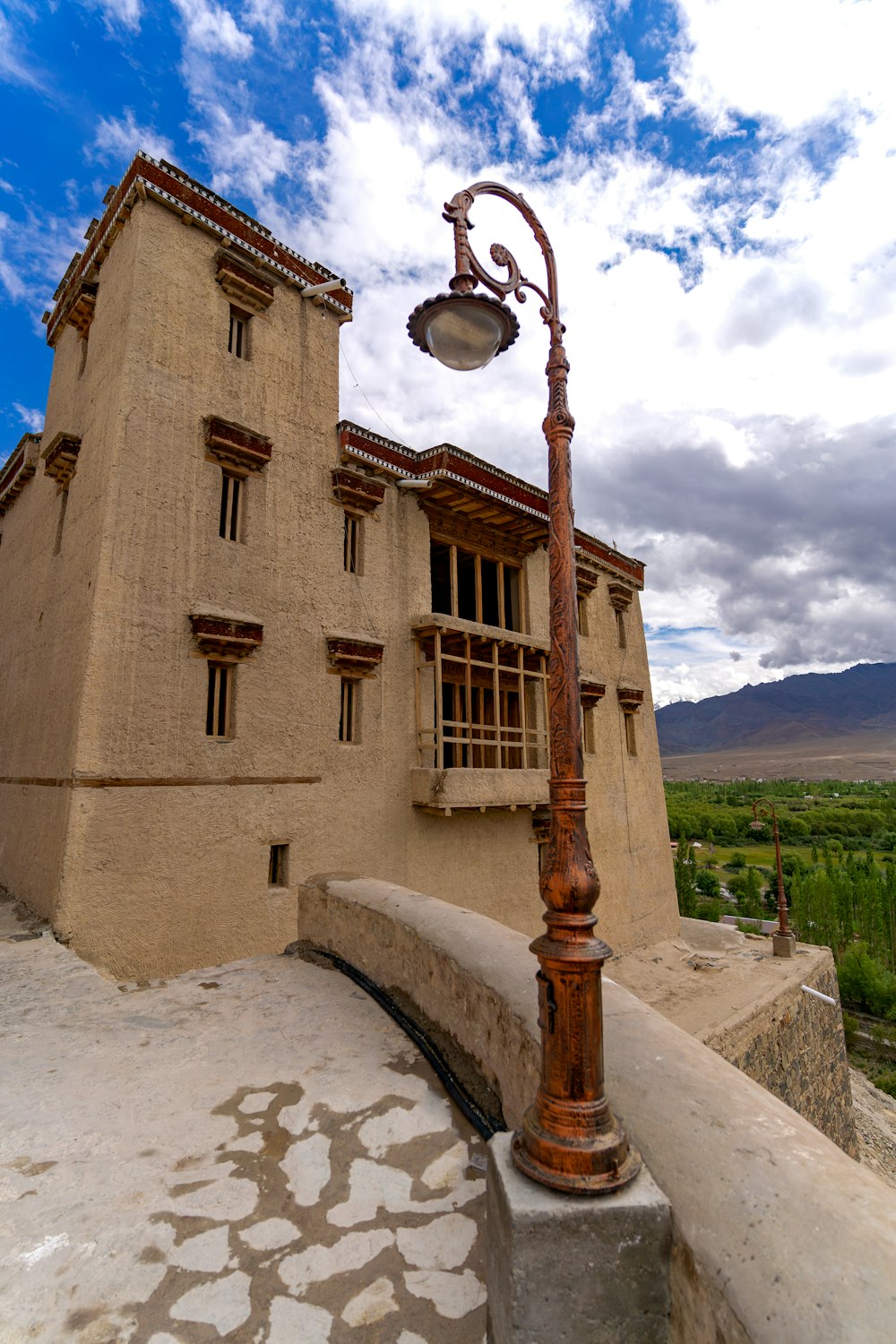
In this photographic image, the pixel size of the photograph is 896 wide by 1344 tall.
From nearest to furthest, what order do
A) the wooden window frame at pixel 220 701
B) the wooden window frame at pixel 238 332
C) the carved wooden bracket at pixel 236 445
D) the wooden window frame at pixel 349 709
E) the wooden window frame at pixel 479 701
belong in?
the wooden window frame at pixel 220 701 < the carved wooden bracket at pixel 236 445 < the wooden window frame at pixel 238 332 < the wooden window frame at pixel 349 709 < the wooden window frame at pixel 479 701

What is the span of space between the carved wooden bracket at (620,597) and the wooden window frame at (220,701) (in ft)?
42.6

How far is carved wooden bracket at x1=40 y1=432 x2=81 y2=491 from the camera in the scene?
1127cm

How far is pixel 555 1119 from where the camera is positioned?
2.43 meters

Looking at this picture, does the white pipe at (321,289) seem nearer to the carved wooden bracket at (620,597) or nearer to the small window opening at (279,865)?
the small window opening at (279,865)

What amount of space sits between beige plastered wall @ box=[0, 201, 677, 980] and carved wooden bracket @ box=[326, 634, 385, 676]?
182 mm

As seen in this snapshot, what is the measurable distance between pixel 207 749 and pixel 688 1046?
832 centimetres

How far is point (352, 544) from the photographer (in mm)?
13008

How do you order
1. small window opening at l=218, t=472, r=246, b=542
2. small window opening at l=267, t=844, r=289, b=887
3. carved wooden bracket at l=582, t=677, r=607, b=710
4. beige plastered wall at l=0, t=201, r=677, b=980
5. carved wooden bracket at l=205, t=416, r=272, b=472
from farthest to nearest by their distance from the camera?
carved wooden bracket at l=582, t=677, r=607, b=710 < small window opening at l=218, t=472, r=246, b=542 < carved wooden bracket at l=205, t=416, r=272, b=472 < small window opening at l=267, t=844, r=289, b=887 < beige plastered wall at l=0, t=201, r=677, b=980

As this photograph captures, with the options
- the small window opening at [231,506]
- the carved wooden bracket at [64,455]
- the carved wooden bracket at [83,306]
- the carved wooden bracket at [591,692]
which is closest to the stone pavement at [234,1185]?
the small window opening at [231,506]

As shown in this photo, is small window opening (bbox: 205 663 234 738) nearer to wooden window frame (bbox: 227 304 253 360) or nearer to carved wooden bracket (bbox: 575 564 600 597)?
wooden window frame (bbox: 227 304 253 360)

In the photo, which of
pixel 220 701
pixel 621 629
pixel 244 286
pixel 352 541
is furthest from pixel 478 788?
pixel 244 286

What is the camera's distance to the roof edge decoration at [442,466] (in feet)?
42.9

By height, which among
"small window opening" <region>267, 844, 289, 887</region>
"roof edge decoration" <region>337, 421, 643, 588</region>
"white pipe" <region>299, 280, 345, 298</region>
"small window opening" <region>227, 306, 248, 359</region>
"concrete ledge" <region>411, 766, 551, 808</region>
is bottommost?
"small window opening" <region>267, 844, 289, 887</region>

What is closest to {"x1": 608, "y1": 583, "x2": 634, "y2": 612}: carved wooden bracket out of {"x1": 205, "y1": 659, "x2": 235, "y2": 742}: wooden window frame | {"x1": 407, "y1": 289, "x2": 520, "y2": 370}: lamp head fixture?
{"x1": 205, "y1": 659, "x2": 235, "y2": 742}: wooden window frame
